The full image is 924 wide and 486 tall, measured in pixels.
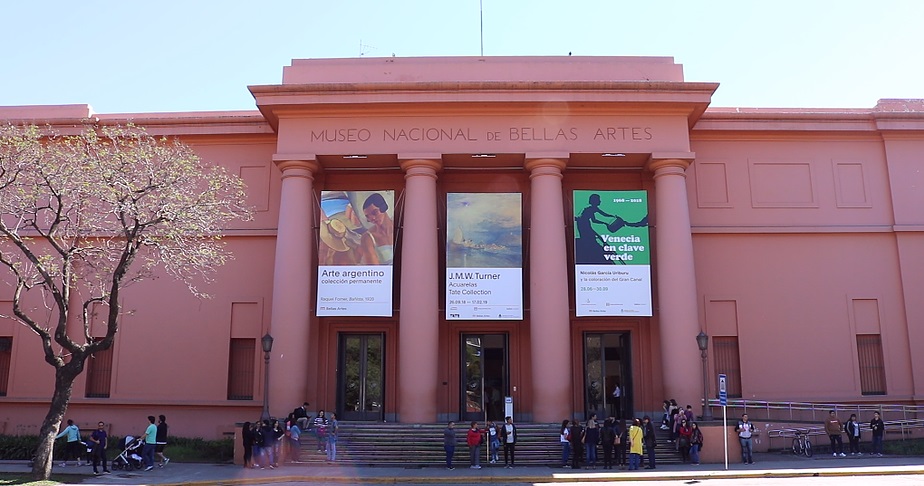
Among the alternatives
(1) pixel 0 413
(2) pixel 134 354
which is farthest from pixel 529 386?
(1) pixel 0 413

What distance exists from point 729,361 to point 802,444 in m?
4.14

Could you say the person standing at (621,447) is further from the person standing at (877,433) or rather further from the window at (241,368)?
the window at (241,368)

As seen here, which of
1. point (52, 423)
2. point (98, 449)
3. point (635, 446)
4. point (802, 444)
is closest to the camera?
point (52, 423)

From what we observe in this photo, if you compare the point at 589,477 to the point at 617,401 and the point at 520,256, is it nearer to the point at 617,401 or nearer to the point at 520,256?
the point at 617,401

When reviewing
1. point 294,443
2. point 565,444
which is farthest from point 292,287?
point 565,444

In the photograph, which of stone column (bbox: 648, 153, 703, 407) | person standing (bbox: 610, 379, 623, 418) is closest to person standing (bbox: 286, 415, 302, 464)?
person standing (bbox: 610, 379, 623, 418)

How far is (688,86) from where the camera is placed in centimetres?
2486

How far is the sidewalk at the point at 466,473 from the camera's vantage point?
18.6m

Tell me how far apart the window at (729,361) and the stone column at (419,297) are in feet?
33.3

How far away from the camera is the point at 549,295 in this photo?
79.4ft

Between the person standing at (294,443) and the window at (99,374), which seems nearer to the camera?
the person standing at (294,443)

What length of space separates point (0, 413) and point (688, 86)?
86.7ft

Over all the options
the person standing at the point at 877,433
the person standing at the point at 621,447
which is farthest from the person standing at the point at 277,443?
the person standing at the point at 877,433

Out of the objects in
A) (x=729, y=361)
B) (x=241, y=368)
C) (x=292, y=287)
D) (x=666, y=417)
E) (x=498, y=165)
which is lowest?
(x=666, y=417)
